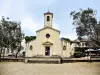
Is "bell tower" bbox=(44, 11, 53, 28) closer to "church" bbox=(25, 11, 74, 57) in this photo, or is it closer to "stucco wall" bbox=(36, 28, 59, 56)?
"church" bbox=(25, 11, 74, 57)

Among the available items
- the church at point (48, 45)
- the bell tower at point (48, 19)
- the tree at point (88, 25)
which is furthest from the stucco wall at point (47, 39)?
the tree at point (88, 25)

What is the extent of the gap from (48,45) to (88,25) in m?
13.2

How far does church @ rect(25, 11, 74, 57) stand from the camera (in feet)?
155

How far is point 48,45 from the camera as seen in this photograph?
47.4m

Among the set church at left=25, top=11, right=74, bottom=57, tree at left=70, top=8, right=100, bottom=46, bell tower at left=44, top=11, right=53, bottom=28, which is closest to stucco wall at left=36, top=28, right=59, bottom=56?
church at left=25, top=11, right=74, bottom=57

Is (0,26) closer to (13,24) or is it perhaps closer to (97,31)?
(13,24)

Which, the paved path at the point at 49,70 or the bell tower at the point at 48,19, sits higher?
the bell tower at the point at 48,19

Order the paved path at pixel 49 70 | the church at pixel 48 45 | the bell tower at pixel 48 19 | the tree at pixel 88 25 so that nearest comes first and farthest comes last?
the paved path at pixel 49 70
the tree at pixel 88 25
the church at pixel 48 45
the bell tower at pixel 48 19

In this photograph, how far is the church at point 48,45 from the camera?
47219 millimetres

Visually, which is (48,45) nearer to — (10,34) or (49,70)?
(10,34)

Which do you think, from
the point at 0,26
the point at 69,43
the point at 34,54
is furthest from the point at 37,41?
the point at 0,26

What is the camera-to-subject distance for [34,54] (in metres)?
47.3

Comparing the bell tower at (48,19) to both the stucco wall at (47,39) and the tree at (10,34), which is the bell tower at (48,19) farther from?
the tree at (10,34)

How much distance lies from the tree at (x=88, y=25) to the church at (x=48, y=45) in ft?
35.1
